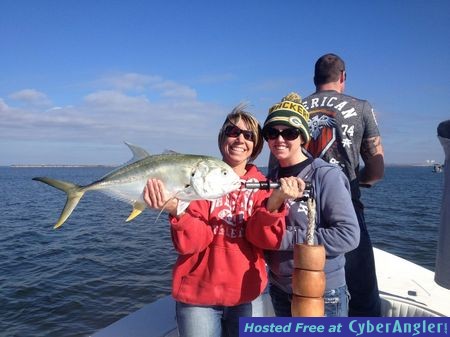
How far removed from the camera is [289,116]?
337 centimetres

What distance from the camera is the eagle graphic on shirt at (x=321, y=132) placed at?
14.1 feet

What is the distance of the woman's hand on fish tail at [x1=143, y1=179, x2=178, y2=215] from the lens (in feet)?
10.6

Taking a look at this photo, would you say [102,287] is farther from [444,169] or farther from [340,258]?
[444,169]

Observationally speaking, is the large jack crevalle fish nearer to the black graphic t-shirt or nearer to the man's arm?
the black graphic t-shirt

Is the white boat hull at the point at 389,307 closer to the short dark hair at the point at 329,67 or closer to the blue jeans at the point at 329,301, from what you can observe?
the blue jeans at the point at 329,301

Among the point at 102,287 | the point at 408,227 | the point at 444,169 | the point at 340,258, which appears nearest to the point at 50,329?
the point at 102,287

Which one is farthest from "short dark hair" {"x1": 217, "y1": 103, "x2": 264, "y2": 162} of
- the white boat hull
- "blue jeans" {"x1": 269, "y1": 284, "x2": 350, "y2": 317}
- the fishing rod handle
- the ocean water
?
the ocean water

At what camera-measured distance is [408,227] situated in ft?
75.9

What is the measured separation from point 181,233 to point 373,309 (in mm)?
2626

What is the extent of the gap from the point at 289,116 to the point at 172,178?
122 centimetres

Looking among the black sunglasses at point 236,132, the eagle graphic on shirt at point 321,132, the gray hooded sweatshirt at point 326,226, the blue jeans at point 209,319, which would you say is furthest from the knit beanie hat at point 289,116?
the blue jeans at point 209,319

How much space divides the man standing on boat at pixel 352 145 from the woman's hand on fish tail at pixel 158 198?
1.97m

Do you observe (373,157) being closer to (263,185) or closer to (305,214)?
(305,214)

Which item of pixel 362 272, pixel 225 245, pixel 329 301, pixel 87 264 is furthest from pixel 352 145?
pixel 87 264
